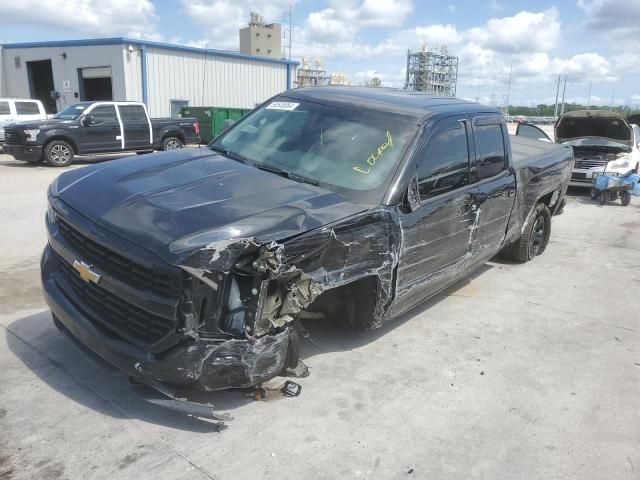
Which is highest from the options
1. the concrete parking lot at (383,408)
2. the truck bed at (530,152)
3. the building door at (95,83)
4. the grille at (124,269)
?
the building door at (95,83)

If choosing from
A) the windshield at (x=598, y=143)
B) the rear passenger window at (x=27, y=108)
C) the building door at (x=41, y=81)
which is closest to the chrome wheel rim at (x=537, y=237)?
the windshield at (x=598, y=143)

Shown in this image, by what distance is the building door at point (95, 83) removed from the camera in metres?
23.4

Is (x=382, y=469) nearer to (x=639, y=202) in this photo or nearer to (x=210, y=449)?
(x=210, y=449)

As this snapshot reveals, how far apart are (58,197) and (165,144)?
14.0m

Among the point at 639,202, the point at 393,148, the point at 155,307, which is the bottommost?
the point at 639,202

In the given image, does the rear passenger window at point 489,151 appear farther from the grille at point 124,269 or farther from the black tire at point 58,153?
the black tire at point 58,153

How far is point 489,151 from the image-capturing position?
5008 millimetres

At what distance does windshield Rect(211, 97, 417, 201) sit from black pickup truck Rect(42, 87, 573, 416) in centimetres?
1

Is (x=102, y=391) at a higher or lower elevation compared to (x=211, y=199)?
lower

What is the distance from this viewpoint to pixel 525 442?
3076mm

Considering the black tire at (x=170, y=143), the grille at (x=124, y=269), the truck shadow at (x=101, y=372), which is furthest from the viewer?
the black tire at (x=170, y=143)

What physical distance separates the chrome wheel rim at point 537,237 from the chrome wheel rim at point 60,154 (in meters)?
12.7

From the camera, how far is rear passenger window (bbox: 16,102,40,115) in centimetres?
1800

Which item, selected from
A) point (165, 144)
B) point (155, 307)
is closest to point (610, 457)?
point (155, 307)
